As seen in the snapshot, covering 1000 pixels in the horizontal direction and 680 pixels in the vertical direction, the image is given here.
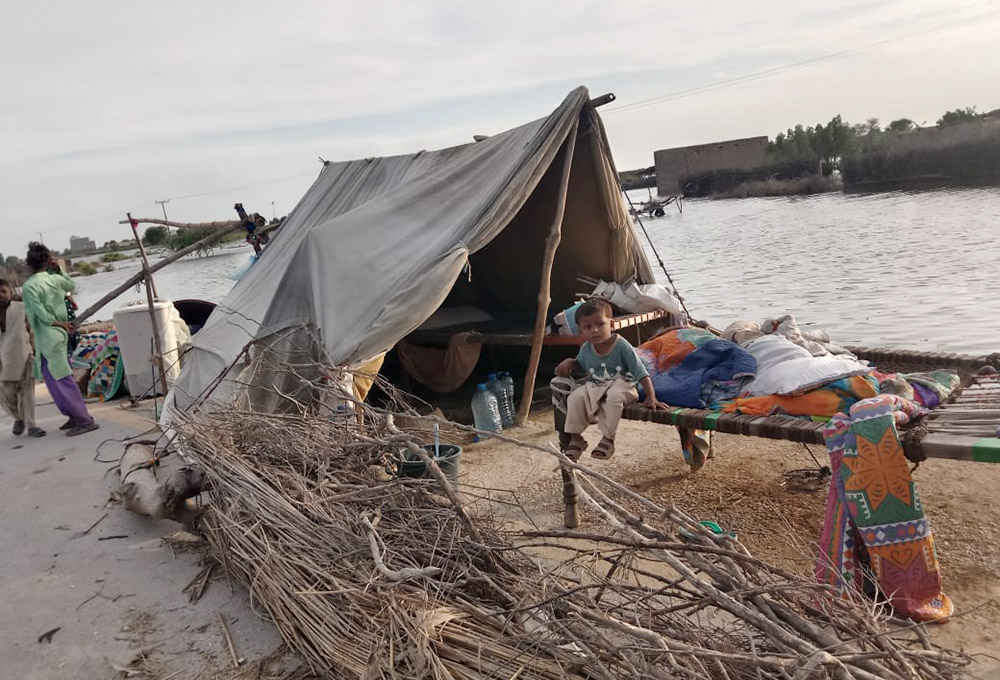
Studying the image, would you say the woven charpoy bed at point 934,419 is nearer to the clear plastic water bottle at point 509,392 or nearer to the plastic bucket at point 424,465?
the plastic bucket at point 424,465

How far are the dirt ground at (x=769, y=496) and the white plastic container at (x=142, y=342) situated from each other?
4377 mm

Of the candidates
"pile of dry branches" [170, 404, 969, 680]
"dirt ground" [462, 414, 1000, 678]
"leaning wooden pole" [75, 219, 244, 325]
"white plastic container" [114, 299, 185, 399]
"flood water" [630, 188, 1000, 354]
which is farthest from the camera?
"flood water" [630, 188, 1000, 354]

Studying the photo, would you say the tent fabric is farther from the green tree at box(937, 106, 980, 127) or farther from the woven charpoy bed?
the green tree at box(937, 106, 980, 127)

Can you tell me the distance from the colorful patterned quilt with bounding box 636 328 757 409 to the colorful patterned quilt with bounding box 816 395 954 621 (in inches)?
41.8

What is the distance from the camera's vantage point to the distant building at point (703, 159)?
127 feet

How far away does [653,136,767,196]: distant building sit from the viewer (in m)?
38.7

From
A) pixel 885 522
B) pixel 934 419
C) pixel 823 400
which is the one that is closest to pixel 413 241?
pixel 823 400

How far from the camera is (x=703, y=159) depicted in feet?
137

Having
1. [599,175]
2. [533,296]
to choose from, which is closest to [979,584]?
[599,175]

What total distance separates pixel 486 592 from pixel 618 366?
1851 millimetres

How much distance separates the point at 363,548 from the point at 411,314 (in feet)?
8.61

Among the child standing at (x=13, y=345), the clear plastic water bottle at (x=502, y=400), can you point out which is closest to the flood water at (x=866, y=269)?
the clear plastic water bottle at (x=502, y=400)

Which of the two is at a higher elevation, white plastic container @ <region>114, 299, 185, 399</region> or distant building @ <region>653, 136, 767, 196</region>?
distant building @ <region>653, 136, 767, 196</region>

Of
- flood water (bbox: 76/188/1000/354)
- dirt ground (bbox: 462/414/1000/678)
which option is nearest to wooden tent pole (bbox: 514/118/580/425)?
dirt ground (bbox: 462/414/1000/678)
